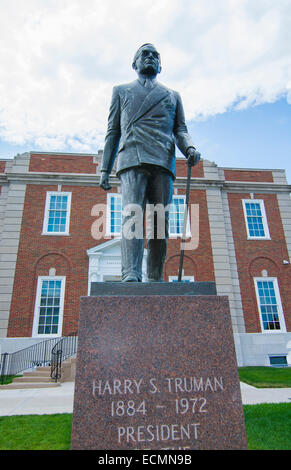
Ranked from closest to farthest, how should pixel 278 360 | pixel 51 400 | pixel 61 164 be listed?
1. pixel 51 400
2. pixel 278 360
3. pixel 61 164

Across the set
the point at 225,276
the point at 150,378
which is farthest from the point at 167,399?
the point at 225,276

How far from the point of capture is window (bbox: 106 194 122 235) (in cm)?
1576

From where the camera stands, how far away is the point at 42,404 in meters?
6.66

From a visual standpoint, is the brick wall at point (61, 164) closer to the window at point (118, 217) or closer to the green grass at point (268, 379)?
the window at point (118, 217)

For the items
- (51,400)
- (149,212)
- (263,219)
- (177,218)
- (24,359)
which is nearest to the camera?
(149,212)

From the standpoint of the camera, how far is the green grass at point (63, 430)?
3.72m

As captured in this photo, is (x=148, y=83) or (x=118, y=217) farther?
(x=118, y=217)

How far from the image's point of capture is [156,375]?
252 centimetres

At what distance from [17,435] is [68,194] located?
1311 cm

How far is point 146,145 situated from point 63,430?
4.09m

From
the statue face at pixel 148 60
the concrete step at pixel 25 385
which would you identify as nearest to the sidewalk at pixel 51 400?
the concrete step at pixel 25 385

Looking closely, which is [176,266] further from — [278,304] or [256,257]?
[278,304]

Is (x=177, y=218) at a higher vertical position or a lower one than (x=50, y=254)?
higher

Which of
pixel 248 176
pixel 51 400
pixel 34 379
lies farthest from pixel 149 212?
pixel 248 176
